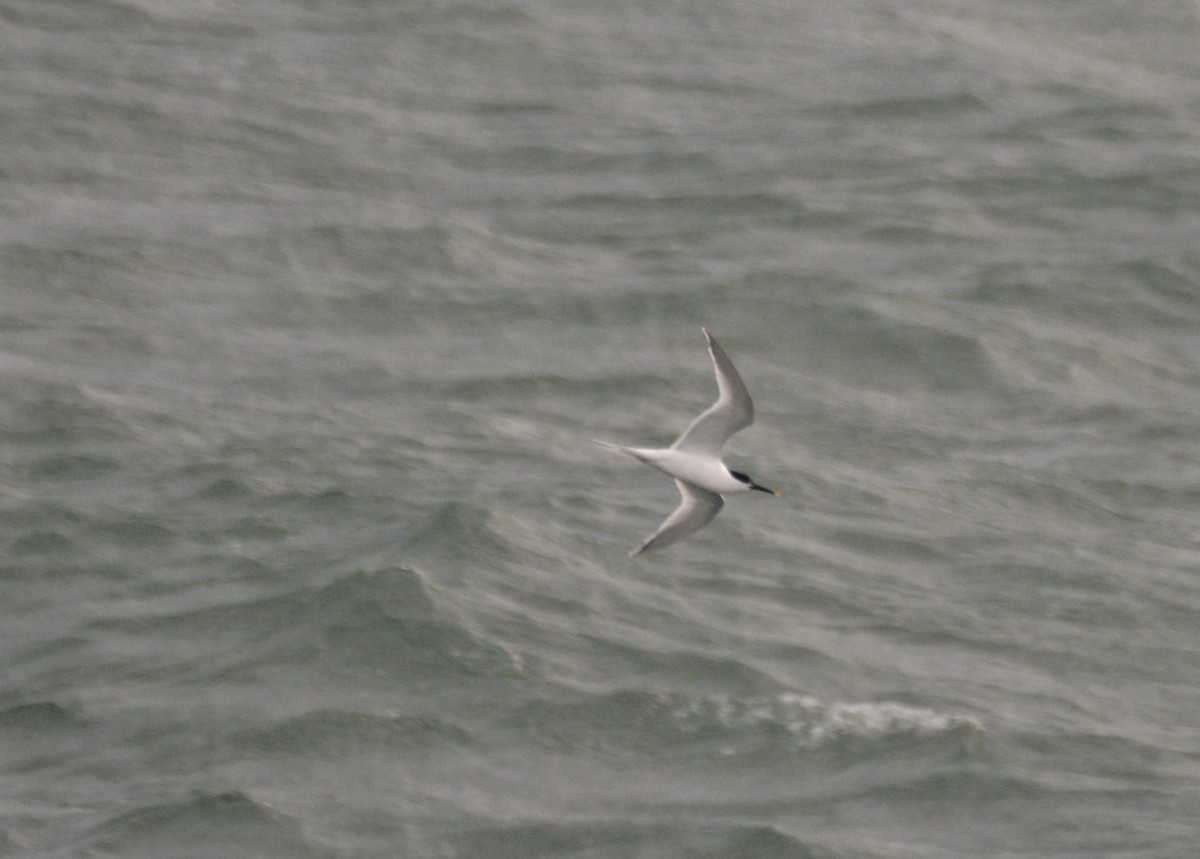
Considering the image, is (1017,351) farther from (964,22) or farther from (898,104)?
(964,22)

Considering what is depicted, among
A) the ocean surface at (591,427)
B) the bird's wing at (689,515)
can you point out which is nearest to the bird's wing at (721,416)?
the bird's wing at (689,515)

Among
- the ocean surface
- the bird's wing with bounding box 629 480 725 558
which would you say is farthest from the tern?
the ocean surface

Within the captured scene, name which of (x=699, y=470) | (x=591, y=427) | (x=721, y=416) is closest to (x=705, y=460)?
(x=699, y=470)

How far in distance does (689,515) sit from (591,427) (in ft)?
19.8

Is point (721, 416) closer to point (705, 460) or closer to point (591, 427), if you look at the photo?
point (705, 460)

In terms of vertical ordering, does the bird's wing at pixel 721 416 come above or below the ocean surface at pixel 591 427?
above

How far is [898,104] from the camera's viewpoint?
28.7 m

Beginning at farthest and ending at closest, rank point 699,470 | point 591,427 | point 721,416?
point 591,427, point 699,470, point 721,416

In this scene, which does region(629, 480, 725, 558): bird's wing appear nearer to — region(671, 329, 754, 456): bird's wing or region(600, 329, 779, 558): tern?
region(600, 329, 779, 558): tern

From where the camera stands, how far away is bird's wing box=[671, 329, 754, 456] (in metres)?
14.0

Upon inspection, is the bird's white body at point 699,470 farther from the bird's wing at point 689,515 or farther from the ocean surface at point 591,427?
the ocean surface at point 591,427

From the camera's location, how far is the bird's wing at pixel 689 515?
1506 centimetres

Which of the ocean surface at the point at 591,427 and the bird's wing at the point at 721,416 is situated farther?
the ocean surface at the point at 591,427

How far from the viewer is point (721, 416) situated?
14.5m
